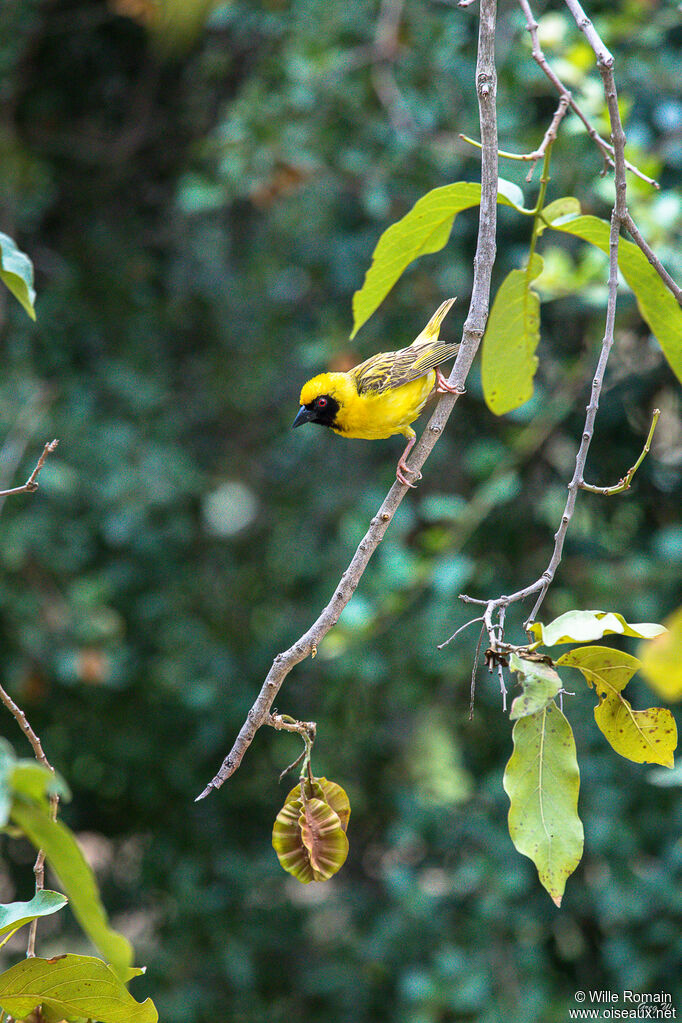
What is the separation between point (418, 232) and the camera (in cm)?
121

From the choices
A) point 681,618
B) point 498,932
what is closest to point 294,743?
point 498,932

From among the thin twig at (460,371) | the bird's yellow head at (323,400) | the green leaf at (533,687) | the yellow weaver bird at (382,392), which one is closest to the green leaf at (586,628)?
the green leaf at (533,687)

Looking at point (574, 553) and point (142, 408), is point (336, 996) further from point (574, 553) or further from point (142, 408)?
point (142, 408)

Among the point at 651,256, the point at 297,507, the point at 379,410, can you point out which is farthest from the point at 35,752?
the point at 297,507

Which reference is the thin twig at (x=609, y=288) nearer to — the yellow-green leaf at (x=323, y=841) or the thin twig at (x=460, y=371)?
the thin twig at (x=460, y=371)

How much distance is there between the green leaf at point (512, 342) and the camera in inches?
49.5

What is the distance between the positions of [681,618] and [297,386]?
11.8ft

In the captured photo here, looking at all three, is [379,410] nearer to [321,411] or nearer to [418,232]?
[321,411]

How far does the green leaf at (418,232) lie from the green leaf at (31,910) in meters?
0.72

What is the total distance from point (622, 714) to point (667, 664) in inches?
21.3

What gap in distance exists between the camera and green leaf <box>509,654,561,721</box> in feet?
3.02

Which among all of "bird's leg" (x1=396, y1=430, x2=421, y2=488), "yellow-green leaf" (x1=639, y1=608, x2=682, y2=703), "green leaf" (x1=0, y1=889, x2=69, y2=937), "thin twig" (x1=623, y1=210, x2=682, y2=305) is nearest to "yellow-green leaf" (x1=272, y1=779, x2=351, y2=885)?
"green leaf" (x1=0, y1=889, x2=69, y2=937)

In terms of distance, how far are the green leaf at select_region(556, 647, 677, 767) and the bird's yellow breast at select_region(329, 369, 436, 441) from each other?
106cm

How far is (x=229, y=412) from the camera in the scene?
4.10 m
